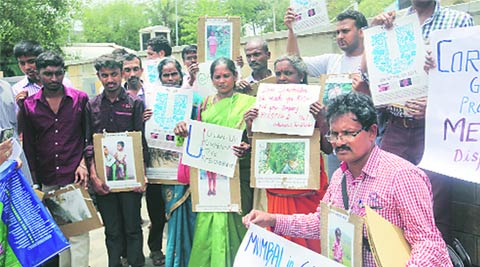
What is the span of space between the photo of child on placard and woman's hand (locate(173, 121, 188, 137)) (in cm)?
41

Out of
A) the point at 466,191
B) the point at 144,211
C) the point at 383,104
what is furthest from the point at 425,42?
the point at 144,211

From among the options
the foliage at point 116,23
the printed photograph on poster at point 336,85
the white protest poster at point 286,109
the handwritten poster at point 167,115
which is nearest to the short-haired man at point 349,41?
the printed photograph on poster at point 336,85

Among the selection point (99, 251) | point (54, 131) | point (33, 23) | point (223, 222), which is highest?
point (33, 23)

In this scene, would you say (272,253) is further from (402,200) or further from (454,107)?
(454,107)

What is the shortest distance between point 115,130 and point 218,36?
113 cm

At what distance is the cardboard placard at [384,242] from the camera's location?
6.68 ft

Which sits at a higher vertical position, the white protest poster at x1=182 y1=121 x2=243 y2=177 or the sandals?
the white protest poster at x1=182 y1=121 x2=243 y2=177

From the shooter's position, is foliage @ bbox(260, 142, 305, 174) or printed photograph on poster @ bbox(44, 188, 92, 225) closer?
foliage @ bbox(260, 142, 305, 174)

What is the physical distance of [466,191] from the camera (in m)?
3.13

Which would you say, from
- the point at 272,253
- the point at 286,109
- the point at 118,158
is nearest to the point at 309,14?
the point at 286,109

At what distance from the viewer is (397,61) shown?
2939 millimetres

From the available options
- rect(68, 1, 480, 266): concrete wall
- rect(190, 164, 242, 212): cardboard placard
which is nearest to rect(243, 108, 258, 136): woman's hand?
rect(190, 164, 242, 212): cardboard placard

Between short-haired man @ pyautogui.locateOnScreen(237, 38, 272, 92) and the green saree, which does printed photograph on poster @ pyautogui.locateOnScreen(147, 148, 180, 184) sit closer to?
the green saree

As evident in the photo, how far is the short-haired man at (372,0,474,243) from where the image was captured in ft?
9.53
